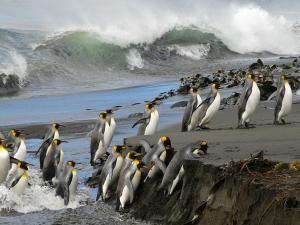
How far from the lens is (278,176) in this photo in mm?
6633

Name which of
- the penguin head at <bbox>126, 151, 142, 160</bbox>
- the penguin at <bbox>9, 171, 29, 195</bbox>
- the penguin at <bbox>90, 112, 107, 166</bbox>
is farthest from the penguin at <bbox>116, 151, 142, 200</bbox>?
the penguin at <bbox>90, 112, 107, 166</bbox>

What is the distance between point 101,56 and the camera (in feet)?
118

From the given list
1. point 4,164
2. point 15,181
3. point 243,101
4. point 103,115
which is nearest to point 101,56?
point 103,115

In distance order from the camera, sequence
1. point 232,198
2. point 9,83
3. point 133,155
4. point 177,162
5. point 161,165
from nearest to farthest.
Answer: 1. point 232,198
2. point 177,162
3. point 161,165
4. point 133,155
5. point 9,83

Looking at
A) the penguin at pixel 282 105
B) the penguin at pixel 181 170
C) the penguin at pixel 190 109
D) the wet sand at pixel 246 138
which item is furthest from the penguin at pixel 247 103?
the penguin at pixel 181 170

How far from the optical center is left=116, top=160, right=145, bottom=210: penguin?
30.1 ft

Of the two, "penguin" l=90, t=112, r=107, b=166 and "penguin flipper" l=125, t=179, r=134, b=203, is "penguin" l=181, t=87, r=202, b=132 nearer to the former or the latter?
"penguin" l=90, t=112, r=107, b=166

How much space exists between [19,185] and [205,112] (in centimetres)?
329

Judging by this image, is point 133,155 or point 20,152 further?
point 20,152

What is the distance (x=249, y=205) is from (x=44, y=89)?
70.1 ft

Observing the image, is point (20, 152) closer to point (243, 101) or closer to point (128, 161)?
point (128, 161)

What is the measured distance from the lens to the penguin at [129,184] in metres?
9.17

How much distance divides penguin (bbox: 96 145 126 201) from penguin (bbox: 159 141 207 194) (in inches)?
58.0

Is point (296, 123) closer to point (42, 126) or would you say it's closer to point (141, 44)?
point (42, 126)
